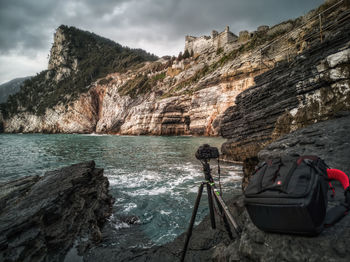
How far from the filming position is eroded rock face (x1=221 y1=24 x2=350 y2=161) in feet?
19.3

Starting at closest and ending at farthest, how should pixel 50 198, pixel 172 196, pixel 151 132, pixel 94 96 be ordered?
pixel 50 198
pixel 172 196
pixel 151 132
pixel 94 96

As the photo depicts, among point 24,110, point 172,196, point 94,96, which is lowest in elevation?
Answer: point 172,196

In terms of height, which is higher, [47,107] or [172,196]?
[47,107]

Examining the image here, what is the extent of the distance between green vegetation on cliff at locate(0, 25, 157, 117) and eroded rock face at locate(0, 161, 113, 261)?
267ft

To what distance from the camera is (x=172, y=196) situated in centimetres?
602

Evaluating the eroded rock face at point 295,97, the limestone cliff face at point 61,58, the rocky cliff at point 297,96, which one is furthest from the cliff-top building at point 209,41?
the limestone cliff face at point 61,58

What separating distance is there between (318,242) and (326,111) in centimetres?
687

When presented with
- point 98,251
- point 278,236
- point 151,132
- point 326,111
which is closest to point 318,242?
point 278,236

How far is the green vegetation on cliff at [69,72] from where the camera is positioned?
269 ft

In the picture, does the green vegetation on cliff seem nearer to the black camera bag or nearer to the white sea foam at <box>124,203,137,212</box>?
the white sea foam at <box>124,203,137,212</box>

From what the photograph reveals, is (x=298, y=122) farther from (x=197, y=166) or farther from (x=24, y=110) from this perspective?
(x=24, y=110)

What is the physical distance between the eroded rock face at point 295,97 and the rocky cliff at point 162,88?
0.91 metres

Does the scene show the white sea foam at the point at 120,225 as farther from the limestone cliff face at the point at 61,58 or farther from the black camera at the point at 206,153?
the limestone cliff face at the point at 61,58

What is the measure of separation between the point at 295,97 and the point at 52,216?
1003 centimetres
